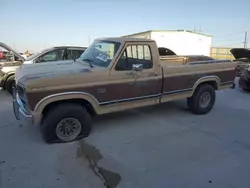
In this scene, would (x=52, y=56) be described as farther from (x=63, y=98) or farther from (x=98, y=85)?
(x=63, y=98)

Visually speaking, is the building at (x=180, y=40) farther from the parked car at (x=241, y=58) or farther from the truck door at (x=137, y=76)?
the truck door at (x=137, y=76)

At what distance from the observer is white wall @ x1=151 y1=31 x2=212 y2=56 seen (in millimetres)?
29359

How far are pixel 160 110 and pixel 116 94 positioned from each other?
2.07m

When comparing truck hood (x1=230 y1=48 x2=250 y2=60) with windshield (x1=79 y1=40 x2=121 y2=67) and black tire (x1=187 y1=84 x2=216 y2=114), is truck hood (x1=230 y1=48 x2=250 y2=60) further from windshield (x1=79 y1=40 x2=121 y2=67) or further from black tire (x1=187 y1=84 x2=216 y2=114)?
windshield (x1=79 y1=40 x2=121 y2=67)

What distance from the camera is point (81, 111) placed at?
4535mm

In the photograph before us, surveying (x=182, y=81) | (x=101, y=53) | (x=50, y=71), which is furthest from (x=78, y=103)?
(x=182, y=81)

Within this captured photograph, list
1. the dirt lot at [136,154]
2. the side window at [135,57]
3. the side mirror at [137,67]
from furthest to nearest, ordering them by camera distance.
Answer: the side window at [135,57], the side mirror at [137,67], the dirt lot at [136,154]

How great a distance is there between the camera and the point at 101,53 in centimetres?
520

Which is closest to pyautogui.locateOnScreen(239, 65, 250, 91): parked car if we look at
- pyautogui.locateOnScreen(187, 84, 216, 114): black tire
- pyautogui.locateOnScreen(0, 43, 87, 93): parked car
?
pyautogui.locateOnScreen(187, 84, 216, 114): black tire

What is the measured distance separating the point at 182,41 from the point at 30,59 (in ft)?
81.1

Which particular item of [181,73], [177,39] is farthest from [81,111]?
[177,39]

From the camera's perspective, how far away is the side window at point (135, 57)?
4.94m

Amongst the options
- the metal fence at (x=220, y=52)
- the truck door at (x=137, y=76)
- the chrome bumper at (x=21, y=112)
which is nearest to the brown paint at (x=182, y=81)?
the truck door at (x=137, y=76)

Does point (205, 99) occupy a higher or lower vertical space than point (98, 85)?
lower
